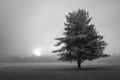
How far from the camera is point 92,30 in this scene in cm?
4597

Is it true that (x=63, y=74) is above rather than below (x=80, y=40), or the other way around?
below

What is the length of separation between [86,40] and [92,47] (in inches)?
90.6

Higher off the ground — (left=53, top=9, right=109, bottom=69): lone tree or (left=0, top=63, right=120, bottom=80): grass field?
(left=53, top=9, right=109, bottom=69): lone tree

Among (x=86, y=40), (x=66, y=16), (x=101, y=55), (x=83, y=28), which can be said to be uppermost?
(x=66, y=16)

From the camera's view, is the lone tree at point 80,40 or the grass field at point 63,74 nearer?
the grass field at point 63,74

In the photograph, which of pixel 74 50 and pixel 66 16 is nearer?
pixel 74 50

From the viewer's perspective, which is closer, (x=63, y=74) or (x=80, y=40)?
(x=63, y=74)

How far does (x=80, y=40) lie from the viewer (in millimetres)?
44750

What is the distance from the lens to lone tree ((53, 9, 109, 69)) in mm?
42875

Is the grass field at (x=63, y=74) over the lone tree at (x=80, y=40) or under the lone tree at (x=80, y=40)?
under

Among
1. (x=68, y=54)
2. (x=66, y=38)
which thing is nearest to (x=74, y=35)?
(x=66, y=38)

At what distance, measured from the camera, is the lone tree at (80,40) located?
4288cm

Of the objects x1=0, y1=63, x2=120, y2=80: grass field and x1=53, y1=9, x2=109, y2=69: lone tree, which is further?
x1=53, y1=9, x2=109, y2=69: lone tree

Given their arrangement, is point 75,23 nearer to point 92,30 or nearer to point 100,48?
point 92,30
